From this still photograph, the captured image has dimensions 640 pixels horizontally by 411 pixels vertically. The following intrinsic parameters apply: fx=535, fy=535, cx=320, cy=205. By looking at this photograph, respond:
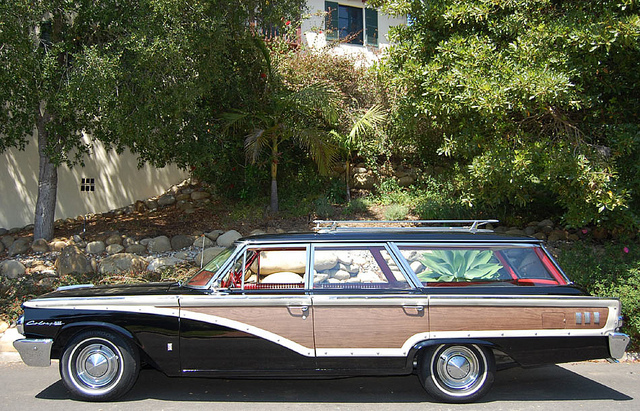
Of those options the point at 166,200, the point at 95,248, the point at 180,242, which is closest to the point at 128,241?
the point at 95,248

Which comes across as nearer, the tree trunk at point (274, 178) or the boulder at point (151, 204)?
the tree trunk at point (274, 178)

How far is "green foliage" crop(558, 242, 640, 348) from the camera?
6.79 m

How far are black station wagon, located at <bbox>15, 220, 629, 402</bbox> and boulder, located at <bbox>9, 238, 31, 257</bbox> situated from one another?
5821 mm

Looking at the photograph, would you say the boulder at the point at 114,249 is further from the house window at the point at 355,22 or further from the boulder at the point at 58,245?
the house window at the point at 355,22

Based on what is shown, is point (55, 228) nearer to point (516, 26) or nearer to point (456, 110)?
point (456, 110)

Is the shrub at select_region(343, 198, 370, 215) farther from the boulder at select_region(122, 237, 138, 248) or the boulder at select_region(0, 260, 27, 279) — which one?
the boulder at select_region(0, 260, 27, 279)

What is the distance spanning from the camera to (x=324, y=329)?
495 cm

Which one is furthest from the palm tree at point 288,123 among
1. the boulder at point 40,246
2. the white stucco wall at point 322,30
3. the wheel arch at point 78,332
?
the wheel arch at point 78,332

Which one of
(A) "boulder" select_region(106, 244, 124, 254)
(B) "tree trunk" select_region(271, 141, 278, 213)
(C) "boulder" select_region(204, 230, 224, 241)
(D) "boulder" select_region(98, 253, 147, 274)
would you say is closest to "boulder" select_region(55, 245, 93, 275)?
(D) "boulder" select_region(98, 253, 147, 274)

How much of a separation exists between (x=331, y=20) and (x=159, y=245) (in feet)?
31.2

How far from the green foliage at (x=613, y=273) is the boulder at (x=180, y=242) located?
6668mm

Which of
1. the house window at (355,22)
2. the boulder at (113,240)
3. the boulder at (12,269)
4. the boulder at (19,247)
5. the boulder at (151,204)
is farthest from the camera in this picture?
the house window at (355,22)

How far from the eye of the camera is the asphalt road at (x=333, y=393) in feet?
16.6

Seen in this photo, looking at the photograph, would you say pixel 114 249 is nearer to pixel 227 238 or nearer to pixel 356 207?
pixel 227 238
